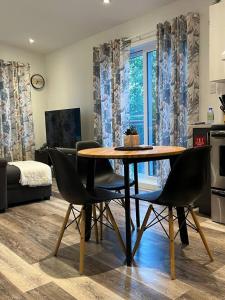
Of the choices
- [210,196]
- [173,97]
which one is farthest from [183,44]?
[210,196]

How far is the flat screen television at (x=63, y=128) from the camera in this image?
540 centimetres

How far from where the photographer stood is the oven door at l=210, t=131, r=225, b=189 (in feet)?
9.47

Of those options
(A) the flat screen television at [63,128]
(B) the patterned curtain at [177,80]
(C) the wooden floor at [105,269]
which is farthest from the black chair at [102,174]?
(A) the flat screen television at [63,128]

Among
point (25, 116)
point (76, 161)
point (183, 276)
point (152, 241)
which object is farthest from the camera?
point (25, 116)

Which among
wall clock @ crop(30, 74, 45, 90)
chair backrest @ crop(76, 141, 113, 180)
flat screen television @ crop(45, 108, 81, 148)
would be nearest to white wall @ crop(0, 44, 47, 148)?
wall clock @ crop(30, 74, 45, 90)

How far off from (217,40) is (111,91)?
202cm

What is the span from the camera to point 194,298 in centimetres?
171

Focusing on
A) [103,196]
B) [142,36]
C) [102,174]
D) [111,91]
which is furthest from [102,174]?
[142,36]

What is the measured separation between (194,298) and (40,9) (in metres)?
3.99

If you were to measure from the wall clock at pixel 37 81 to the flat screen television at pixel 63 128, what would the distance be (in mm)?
739

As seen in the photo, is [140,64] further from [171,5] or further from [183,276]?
[183,276]

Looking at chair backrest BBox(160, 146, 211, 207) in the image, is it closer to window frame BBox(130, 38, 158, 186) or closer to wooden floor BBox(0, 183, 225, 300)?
wooden floor BBox(0, 183, 225, 300)

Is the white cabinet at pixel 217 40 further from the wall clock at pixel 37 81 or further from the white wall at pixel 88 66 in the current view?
the wall clock at pixel 37 81

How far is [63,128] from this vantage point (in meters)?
5.66
